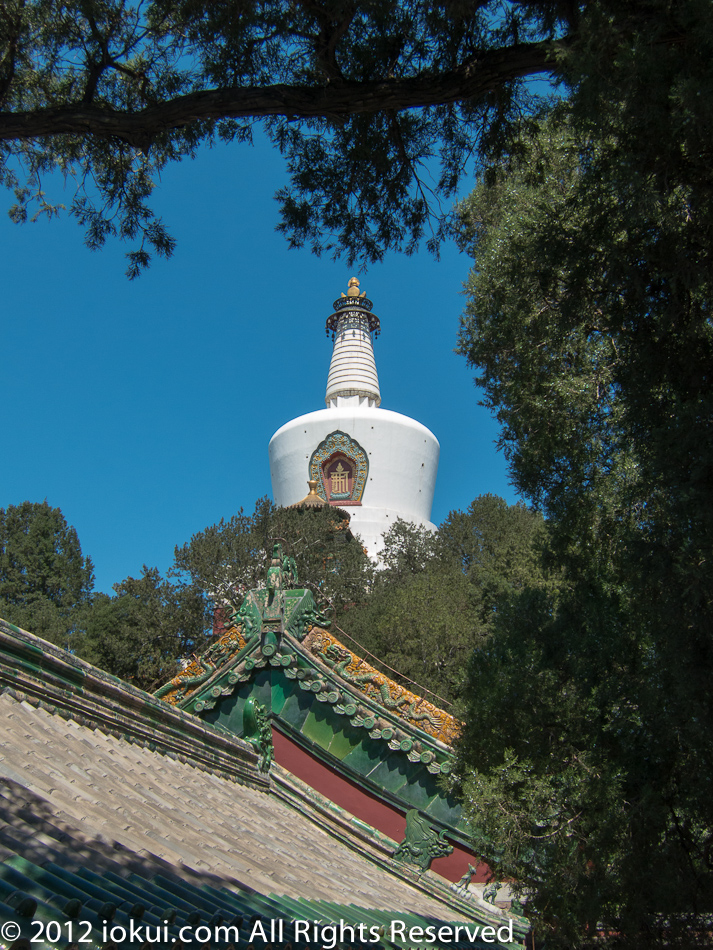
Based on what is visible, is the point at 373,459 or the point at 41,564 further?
the point at 373,459

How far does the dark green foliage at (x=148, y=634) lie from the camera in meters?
18.8

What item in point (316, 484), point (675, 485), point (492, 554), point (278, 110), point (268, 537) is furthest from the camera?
point (316, 484)

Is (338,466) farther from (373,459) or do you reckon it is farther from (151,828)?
(151,828)

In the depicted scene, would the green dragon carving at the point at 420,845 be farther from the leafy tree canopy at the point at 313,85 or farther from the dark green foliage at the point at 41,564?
the dark green foliage at the point at 41,564

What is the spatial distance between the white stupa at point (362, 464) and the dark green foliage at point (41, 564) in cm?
739

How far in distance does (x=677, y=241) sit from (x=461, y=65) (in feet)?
5.19

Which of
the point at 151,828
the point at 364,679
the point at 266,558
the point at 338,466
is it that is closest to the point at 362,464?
the point at 338,466

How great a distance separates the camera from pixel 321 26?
4.32 m

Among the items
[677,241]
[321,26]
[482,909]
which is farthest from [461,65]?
[482,909]

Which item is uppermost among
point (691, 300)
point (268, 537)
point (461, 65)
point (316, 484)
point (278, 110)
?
point (316, 484)

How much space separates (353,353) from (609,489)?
25.9m

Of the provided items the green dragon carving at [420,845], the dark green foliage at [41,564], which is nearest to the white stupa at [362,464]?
the dark green foliage at [41,564]

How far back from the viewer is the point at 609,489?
5625 millimetres

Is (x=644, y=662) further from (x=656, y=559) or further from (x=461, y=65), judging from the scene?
(x=461, y=65)
